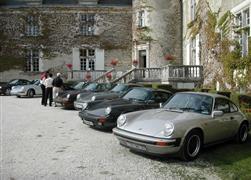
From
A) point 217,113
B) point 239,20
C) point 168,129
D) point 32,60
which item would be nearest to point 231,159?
point 217,113

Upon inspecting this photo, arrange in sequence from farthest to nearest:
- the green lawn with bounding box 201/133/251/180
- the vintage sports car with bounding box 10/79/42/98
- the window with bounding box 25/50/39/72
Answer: the window with bounding box 25/50/39/72, the vintage sports car with bounding box 10/79/42/98, the green lawn with bounding box 201/133/251/180

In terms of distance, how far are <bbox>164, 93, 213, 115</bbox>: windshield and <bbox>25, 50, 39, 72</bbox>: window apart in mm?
26943

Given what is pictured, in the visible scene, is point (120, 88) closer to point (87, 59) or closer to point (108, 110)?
point (108, 110)

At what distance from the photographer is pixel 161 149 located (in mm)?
6547

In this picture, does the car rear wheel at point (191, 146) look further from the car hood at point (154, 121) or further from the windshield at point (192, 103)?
the windshield at point (192, 103)

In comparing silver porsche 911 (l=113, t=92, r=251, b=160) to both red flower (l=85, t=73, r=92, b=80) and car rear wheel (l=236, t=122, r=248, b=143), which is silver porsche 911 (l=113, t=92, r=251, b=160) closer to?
car rear wheel (l=236, t=122, r=248, b=143)

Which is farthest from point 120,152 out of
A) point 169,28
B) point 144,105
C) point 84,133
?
point 169,28

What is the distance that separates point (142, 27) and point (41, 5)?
33.7ft

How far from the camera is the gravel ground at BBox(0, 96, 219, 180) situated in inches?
234

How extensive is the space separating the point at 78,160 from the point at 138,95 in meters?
4.56

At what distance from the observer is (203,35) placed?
882 inches

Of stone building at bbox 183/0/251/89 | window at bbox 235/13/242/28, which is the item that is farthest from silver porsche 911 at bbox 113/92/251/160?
window at bbox 235/13/242/28

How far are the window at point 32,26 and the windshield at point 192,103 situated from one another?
27.5 m

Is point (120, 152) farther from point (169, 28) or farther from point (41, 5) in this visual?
point (41, 5)
